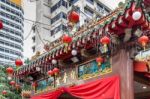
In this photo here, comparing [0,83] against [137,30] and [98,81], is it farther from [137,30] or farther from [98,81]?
[137,30]

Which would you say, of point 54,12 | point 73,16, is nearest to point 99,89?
point 73,16

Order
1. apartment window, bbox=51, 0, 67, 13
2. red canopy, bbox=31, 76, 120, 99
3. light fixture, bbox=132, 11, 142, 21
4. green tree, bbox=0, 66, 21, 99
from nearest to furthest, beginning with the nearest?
light fixture, bbox=132, 11, 142, 21 → red canopy, bbox=31, 76, 120, 99 → green tree, bbox=0, 66, 21, 99 → apartment window, bbox=51, 0, 67, 13

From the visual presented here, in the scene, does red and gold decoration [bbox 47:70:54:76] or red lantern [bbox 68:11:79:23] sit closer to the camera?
red lantern [bbox 68:11:79:23]

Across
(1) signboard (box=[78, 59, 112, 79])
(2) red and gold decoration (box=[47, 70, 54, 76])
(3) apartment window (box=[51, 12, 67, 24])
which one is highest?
(3) apartment window (box=[51, 12, 67, 24])

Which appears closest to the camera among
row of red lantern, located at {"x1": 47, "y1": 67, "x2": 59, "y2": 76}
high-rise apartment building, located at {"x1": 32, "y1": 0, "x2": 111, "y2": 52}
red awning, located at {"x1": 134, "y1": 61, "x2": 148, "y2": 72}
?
red awning, located at {"x1": 134, "y1": 61, "x2": 148, "y2": 72}

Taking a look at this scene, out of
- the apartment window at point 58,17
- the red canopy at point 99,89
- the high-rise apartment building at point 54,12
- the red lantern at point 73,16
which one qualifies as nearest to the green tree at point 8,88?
the red canopy at point 99,89

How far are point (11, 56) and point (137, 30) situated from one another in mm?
33405

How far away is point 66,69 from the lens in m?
6.75

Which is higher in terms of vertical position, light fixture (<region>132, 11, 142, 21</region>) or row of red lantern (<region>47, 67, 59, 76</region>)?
light fixture (<region>132, 11, 142, 21</region>)

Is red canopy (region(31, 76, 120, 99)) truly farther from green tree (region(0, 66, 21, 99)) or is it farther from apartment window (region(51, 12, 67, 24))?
apartment window (region(51, 12, 67, 24))

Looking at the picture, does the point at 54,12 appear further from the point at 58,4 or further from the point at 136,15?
the point at 136,15

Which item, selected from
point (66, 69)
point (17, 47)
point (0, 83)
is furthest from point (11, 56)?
point (66, 69)

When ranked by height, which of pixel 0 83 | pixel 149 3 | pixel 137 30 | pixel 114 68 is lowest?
pixel 0 83

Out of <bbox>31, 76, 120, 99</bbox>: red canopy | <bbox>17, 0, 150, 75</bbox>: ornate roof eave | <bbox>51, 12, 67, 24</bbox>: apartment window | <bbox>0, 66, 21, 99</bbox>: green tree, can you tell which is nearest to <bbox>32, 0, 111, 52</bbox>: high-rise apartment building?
<bbox>51, 12, 67, 24</bbox>: apartment window
